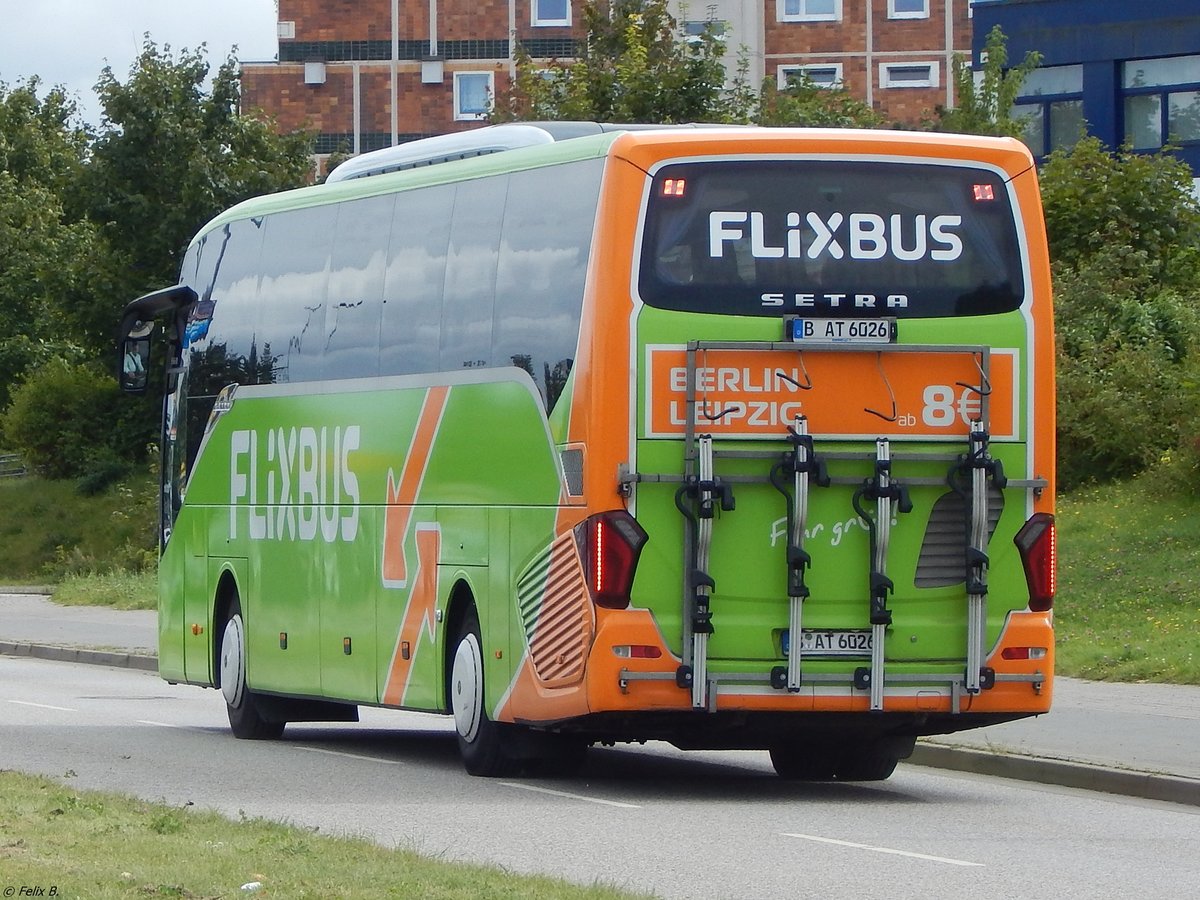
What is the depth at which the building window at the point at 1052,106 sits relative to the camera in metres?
55.8

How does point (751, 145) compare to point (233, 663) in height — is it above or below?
above

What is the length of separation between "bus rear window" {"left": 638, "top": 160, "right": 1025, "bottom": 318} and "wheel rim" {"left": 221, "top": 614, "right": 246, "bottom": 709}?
6.44 metres

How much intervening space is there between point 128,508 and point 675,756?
1515 inches

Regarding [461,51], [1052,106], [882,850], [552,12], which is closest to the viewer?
[882,850]

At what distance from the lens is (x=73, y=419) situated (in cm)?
6144

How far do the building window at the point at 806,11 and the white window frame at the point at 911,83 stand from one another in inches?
98.3

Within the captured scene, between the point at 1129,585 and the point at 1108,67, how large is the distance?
32318 mm

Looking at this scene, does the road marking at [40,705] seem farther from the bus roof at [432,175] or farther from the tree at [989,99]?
the tree at [989,99]

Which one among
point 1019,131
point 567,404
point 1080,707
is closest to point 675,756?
point 1080,707

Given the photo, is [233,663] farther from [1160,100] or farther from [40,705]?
[1160,100]

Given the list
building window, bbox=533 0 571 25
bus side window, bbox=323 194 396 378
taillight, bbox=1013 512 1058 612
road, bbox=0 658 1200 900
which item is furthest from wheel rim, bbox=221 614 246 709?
building window, bbox=533 0 571 25

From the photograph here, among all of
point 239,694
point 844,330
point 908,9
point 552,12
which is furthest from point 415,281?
point 908,9

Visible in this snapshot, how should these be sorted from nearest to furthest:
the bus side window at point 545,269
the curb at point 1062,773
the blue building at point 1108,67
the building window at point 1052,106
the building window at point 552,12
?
the bus side window at point 545,269
the curb at point 1062,773
the blue building at point 1108,67
the building window at point 1052,106
the building window at point 552,12

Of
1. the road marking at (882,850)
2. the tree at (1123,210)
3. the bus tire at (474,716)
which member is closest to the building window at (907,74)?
the tree at (1123,210)
